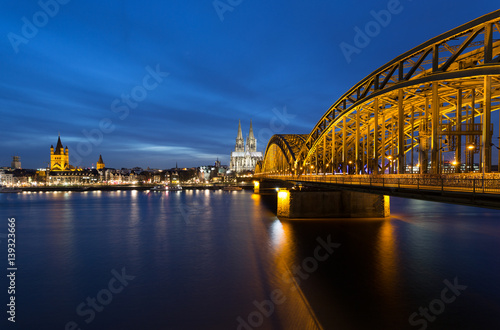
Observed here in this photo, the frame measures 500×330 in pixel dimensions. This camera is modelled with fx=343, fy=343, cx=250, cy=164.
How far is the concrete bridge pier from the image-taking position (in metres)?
49.9

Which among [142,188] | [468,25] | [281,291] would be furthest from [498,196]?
[142,188]

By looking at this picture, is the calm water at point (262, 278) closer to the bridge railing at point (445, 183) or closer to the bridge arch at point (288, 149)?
the bridge railing at point (445, 183)

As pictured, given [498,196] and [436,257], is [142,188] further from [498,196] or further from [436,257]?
[498,196]

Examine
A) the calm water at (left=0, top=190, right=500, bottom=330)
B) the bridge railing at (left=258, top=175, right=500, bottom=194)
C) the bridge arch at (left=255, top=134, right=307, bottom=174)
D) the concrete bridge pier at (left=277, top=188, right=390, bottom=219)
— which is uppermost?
the bridge arch at (left=255, top=134, right=307, bottom=174)

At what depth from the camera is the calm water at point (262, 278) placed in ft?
58.6

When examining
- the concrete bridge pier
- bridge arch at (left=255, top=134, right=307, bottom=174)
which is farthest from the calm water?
bridge arch at (left=255, top=134, right=307, bottom=174)

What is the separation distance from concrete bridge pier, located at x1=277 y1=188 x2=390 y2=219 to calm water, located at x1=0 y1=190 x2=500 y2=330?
165 inches

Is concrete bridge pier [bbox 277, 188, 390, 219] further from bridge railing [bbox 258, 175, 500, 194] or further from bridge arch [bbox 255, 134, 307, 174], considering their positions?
bridge arch [bbox 255, 134, 307, 174]

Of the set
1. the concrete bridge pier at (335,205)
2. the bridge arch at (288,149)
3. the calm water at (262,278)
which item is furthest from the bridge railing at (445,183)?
the bridge arch at (288,149)

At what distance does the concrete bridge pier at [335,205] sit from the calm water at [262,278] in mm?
4193

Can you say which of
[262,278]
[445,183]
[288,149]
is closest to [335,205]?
[262,278]

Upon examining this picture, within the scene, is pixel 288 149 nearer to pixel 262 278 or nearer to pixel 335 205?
pixel 335 205

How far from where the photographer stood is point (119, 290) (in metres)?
22.5

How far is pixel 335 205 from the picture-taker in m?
50.0
